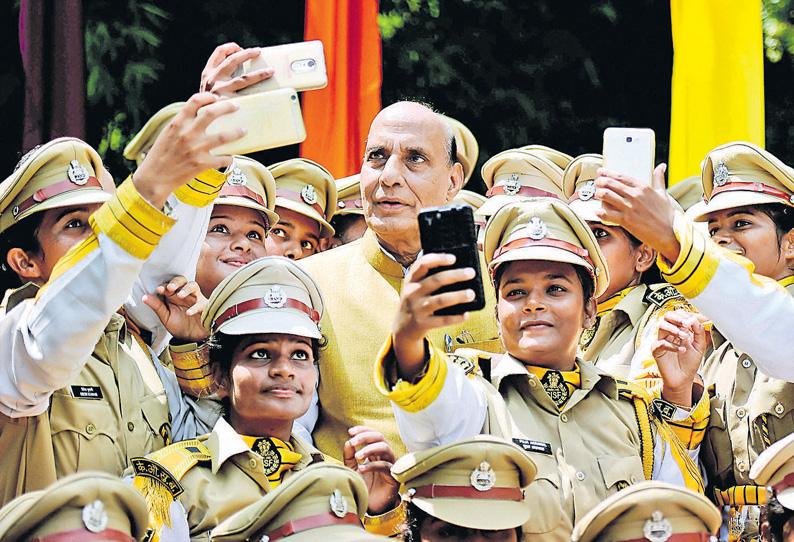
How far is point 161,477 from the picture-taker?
4020mm

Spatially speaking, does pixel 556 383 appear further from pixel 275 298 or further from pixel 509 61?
pixel 509 61

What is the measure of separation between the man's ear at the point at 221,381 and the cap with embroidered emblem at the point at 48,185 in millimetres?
756

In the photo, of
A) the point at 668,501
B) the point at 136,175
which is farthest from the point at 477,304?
the point at 136,175

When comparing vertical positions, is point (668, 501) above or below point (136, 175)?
below

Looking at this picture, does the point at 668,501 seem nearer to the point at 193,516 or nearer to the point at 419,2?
the point at 193,516

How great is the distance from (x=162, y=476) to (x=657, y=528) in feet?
5.39

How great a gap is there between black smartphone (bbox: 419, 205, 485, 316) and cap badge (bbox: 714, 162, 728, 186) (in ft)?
7.03

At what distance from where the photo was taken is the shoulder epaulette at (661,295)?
5.32 meters

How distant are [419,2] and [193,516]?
4.57 m

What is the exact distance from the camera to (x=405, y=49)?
775cm

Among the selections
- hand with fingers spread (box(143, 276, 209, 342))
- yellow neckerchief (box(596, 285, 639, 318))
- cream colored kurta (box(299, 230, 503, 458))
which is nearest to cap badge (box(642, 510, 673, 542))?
cream colored kurta (box(299, 230, 503, 458))

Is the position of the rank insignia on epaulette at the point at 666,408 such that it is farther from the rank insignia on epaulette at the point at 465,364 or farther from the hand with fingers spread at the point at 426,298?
the hand with fingers spread at the point at 426,298

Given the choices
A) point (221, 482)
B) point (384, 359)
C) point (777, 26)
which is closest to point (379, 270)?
point (221, 482)

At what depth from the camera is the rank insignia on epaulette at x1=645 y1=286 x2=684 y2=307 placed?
17.5ft
